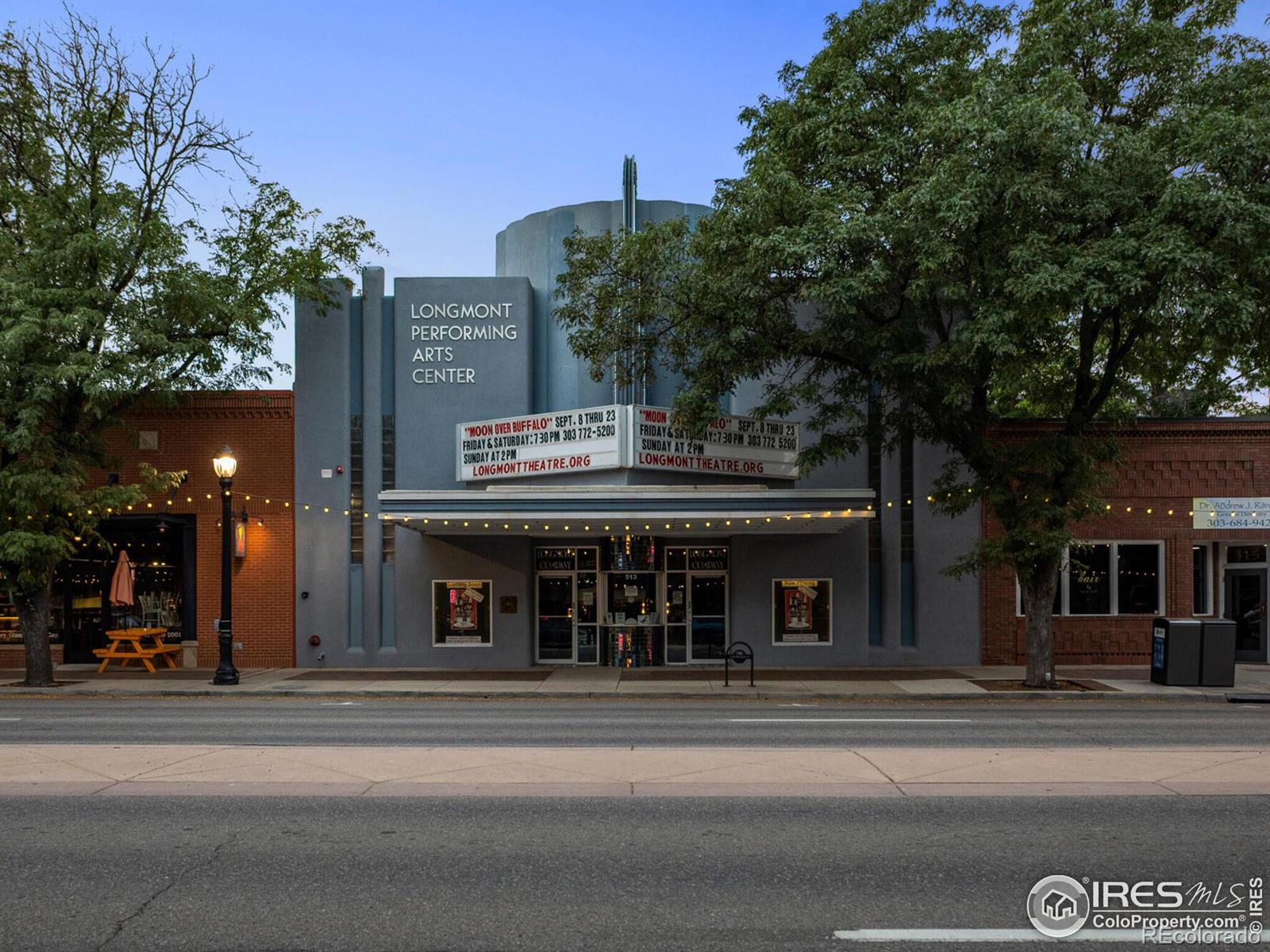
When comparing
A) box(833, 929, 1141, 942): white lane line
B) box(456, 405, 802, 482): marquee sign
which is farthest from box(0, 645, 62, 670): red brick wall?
box(833, 929, 1141, 942): white lane line

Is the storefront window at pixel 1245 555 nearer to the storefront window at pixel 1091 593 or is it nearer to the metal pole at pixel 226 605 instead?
the storefront window at pixel 1091 593

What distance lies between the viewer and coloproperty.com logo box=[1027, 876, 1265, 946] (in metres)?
5.76

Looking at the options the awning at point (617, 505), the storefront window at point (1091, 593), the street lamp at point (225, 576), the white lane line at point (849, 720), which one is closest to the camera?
the white lane line at point (849, 720)

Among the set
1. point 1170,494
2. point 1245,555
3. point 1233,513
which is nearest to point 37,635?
point 1170,494

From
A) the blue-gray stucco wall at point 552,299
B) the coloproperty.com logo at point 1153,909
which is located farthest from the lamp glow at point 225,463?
the coloproperty.com logo at point 1153,909

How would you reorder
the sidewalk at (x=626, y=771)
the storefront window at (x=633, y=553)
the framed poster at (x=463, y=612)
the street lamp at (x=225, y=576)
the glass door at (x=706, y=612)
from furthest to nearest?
the glass door at (x=706, y=612) < the framed poster at (x=463, y=612) < the storefront window at (x=633, y=553) < the street lamp at (x=225, y=576) < the sidewalk at (x=626, y=771)

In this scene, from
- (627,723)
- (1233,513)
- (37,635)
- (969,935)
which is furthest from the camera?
(1233,513)

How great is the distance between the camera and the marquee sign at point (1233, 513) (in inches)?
891

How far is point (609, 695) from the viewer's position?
60.8 feet

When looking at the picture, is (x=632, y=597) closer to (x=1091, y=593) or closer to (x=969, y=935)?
(x=1091, y=593)

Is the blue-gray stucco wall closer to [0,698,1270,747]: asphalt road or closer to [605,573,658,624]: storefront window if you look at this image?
[605,573,658,624]: storefront window

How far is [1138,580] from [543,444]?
545 inches

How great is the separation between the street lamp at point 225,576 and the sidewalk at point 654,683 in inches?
14.0

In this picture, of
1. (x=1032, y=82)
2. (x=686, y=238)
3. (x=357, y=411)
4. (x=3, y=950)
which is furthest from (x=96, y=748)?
(x=1032, y=82)
